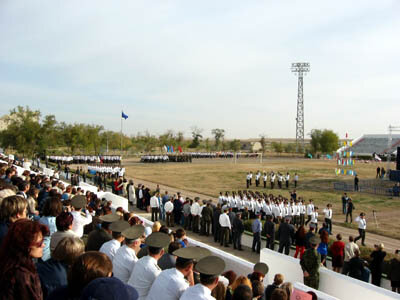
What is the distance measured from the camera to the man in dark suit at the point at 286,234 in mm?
11078

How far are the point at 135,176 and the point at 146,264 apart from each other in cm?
3179

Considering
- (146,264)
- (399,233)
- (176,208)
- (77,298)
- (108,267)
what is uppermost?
(108,267)

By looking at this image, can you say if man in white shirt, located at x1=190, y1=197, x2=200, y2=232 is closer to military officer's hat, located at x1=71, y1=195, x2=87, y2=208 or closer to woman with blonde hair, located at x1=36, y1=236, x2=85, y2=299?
military officer's hat, located at x1=71, y1=195, x2=87, y2=208

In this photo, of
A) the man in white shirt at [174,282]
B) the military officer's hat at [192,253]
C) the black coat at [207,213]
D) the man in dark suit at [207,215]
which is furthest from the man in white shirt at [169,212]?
the man in white shirt at [174,282]

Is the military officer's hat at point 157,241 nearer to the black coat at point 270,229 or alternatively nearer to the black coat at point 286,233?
the black coat at point 286,233

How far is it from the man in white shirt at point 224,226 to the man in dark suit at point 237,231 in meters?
0.25

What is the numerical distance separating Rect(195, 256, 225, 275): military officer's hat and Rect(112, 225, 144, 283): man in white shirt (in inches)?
50.6

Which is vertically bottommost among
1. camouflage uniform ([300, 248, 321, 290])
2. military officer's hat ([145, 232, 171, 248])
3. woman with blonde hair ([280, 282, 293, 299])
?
camouflage uniform ([300, 248, 321, 290])

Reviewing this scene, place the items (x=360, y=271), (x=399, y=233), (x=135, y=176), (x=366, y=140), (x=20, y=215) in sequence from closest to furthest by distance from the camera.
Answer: (x=20, y=215)
(x=360, y=271)
(x=399, y=233)
(x=135, y=176)
(x=366, y=140)

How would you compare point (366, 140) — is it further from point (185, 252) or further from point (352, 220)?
point (185, 252)

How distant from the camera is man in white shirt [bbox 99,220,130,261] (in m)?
5.05

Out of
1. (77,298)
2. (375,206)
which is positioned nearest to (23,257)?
(77,298)

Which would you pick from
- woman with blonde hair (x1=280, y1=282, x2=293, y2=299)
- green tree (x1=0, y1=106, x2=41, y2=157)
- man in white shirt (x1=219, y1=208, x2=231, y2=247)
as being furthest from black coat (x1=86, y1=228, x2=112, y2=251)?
green tree (x1=0, y1=106, x2=41, y2=157)

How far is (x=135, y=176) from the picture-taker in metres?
35.4
